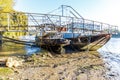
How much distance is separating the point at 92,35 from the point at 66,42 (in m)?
4.33

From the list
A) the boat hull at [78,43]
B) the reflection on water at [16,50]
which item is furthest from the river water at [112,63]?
the reflection on water at [16,50]

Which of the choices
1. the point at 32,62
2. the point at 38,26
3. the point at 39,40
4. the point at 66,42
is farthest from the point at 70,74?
the point at 39,40

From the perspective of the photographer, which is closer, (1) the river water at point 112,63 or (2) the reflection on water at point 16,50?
(1) the river water at point 112,63

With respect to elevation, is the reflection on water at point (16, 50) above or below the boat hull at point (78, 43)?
below

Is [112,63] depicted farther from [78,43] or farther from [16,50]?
[16,50]

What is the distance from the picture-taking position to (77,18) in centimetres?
2464

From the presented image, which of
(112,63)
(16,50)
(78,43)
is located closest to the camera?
(112,63)

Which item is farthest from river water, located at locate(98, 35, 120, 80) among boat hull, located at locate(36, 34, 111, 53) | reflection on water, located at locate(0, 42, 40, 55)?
reflection on water, located at locate(0, 42, 40, 55)

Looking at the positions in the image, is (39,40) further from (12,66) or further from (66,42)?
(12,66)

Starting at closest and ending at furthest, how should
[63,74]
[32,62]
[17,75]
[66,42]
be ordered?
[17,75]
[63,74]
[32,62]
[66,42]

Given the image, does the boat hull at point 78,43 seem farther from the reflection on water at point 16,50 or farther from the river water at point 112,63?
the river water at point 112,63

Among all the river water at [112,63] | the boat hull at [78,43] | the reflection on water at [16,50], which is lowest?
the river water at [112,63]

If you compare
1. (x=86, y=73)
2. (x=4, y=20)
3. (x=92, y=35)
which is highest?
(x=4, y=20)

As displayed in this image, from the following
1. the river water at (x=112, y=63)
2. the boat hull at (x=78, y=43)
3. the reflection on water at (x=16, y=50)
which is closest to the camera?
the river water at (x=112, y=63)
